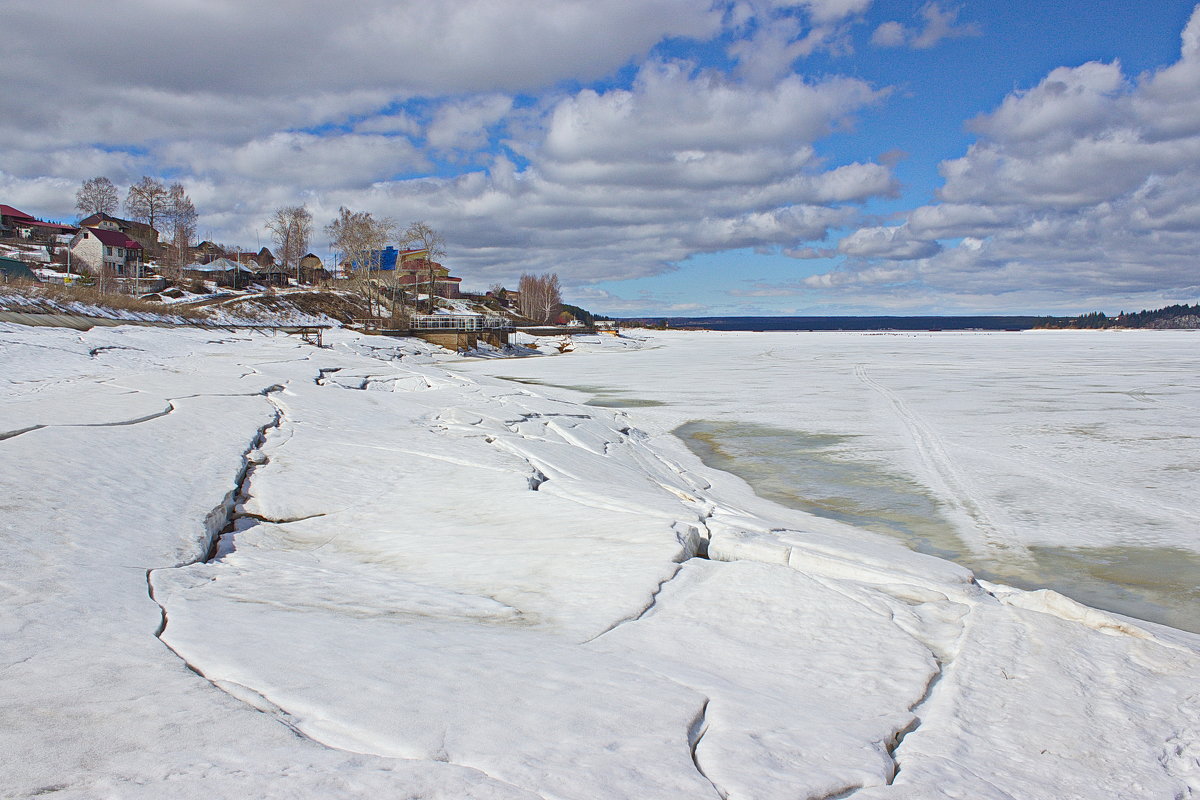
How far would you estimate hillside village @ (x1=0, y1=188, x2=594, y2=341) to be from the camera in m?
48.8

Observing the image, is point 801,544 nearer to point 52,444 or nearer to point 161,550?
point 161,550

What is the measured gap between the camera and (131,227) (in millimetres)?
71875

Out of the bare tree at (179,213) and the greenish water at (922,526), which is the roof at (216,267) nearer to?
the bare tree at (179,213)

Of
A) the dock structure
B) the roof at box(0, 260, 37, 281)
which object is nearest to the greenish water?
the dock structure

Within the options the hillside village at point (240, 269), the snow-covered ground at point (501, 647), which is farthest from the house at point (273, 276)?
the snow-covered ground at point (501, 647)

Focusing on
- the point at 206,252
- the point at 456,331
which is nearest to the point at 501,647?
the point at 456,331

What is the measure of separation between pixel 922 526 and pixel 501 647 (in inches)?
203

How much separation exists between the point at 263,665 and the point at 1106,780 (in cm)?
312

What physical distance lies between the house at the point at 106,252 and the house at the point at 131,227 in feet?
17.3

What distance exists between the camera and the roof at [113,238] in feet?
200

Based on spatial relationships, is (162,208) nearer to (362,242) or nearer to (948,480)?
(362,242)

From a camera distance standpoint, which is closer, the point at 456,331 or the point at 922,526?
the point at 922,526

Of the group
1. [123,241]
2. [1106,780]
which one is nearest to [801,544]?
[1106,780]

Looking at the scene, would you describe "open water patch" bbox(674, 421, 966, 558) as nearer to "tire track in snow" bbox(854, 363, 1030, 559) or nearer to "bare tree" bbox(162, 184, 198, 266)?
"tire track in snow" bbox(854, 363, 1030, 559)
